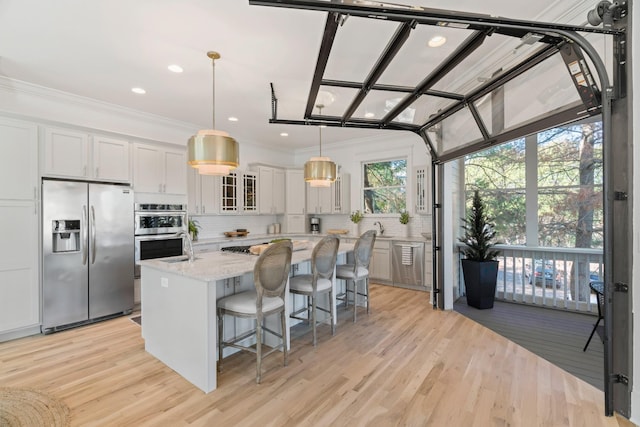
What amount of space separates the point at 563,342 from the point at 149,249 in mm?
5255

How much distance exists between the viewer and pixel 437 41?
2.53 metres

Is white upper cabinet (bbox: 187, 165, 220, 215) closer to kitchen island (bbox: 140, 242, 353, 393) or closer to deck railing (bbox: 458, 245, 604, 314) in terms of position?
kitchen island (bbox: 140, 242, 353, 393)

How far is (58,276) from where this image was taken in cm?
346

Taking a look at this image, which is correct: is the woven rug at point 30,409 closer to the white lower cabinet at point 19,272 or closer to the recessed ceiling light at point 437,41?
the white lower cabinet at point 19,272

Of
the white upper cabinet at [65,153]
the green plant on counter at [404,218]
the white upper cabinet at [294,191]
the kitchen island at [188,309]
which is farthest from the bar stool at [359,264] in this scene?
the white upper cabinet at [65,153]

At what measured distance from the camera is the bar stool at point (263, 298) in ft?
7.68

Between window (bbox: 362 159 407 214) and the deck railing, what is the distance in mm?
2012

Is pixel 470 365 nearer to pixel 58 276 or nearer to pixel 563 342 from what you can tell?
pixel 563 342

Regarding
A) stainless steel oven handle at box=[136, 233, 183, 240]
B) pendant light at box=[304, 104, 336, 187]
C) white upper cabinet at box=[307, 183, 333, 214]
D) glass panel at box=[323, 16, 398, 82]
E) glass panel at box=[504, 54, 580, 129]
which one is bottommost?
stainless steel oven handle at box=[136, 233, 183, 240]

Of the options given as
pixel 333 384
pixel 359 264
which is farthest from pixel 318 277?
pixel 333 384

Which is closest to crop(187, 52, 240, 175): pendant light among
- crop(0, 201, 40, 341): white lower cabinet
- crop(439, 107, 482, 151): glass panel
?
crop(0, 201, 40, 341): white lower cabinet

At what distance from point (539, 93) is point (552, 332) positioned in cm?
271

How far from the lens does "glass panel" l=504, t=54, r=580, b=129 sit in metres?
2.02

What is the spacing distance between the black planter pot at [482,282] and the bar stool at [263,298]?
2.95 metres
